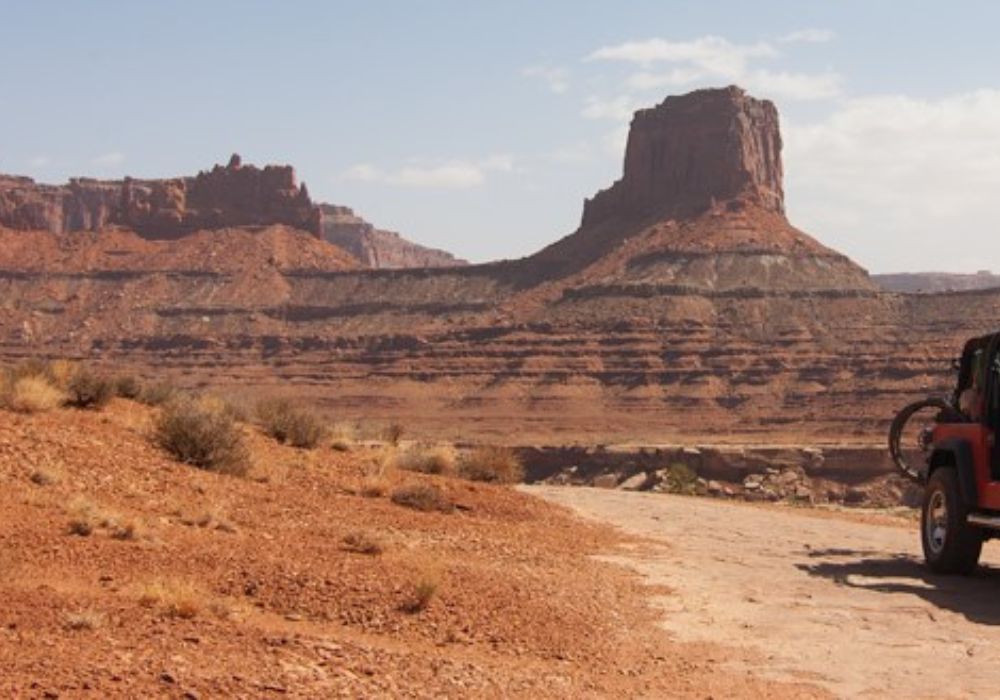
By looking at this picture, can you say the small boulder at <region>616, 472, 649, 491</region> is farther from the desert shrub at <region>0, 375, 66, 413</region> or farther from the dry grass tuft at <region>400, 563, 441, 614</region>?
the dry grass tuft at <region>400, 563, 441, 614</region>

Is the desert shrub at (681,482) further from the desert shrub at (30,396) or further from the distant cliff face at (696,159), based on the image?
the distant cliff face at (696,159)

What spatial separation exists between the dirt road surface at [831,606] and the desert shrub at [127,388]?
779 cm

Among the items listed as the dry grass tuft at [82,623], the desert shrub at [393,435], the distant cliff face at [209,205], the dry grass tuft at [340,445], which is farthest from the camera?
the distant cliff face at [209,205]

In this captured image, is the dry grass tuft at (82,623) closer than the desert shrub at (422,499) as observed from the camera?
Yes

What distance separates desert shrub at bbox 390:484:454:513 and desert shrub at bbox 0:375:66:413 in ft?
14.6

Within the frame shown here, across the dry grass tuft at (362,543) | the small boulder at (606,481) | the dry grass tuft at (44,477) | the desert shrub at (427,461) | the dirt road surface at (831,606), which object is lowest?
the small boulder at (606,481)

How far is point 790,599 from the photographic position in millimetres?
11359

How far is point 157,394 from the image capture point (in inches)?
830

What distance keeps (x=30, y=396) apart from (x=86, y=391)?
6.95 ft

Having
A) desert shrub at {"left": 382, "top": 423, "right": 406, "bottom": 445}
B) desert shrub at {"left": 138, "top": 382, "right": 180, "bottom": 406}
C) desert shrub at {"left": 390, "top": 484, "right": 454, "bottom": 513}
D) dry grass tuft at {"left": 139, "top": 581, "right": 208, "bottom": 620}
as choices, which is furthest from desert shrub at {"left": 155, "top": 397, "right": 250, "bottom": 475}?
desert shrub at {"left": 382, "top": 423, "right": 406, "bottom": 445}

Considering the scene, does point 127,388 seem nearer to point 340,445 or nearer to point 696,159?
point 340,445

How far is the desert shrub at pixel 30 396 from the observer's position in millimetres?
15602

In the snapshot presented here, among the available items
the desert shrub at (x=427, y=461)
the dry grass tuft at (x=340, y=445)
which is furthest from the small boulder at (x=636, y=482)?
the dry grass tuft at (x=340, y=445)

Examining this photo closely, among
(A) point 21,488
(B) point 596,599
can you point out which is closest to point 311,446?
(A) point 21,488
